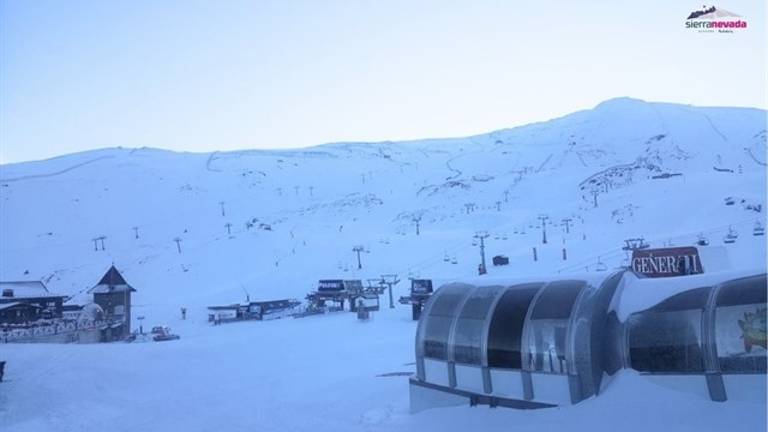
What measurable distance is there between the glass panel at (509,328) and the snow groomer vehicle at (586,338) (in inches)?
1.0

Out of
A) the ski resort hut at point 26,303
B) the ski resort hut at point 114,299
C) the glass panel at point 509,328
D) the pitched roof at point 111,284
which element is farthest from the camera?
the pitched roof at point 111,284

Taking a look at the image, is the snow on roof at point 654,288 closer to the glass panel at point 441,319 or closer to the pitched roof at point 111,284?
the glass panel at point 441,319

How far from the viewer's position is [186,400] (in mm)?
21203

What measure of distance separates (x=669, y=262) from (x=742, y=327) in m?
10.5

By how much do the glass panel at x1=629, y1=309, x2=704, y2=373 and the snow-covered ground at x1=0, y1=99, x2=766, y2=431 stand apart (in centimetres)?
54

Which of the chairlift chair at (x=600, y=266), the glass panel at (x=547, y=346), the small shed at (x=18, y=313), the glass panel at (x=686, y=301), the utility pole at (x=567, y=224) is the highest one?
the utility pole at (x=567, y=224)

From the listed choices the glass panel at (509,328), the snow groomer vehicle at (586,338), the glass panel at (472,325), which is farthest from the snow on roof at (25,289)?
the glass panel at (509,328)

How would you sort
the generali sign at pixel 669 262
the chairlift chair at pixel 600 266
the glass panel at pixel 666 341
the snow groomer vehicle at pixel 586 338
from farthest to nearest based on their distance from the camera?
1. the chairlift chair at pixel 600 266
2. the generali sign at pixel 669 262
3. the glass panel at pixel 666 341
4. the snow groomer vehicle at pixel 586 338

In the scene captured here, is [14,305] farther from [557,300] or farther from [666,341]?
→ [666,341]

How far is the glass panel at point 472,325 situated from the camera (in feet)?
49.5

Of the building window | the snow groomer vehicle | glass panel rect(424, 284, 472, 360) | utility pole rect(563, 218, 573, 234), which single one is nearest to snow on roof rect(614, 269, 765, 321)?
the snow groomer vehicle

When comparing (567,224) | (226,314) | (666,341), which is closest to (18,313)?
(226,314)

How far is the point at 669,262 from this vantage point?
21.1 metres

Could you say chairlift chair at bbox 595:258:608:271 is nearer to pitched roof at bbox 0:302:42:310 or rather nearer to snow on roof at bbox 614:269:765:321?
snow on roof at bbox 614:269:765:321
